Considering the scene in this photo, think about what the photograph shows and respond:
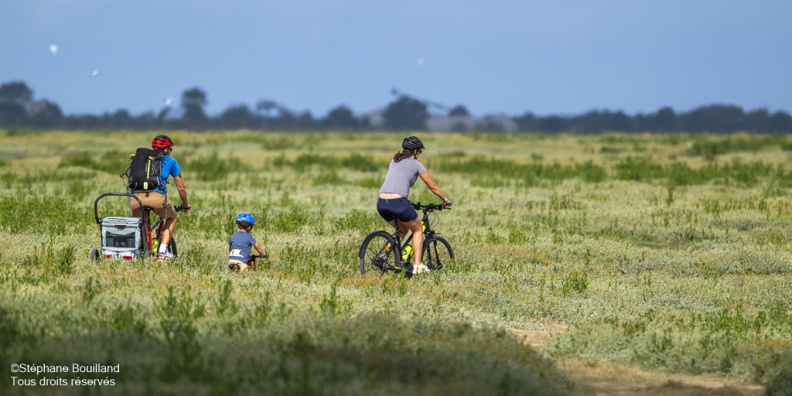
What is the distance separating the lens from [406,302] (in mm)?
10664

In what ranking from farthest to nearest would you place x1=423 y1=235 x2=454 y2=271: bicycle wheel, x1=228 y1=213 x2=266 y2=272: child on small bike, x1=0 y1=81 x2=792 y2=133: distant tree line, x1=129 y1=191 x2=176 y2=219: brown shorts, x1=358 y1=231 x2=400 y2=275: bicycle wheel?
x1=0 y1=81 x2=792 y2=133: distant tree line < x1=423 y1=235 x2=454 y2=271: bicycle wheel < x1=358 y1=231 x2=400 y2=275: bicycle wheel < x1=228 y1=213 x2=266 y2=272: child on small bike < x1=129 y1=191 x2=176 y2=219: brown shorts

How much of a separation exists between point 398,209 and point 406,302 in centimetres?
204

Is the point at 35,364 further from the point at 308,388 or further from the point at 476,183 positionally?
the point at 476,183

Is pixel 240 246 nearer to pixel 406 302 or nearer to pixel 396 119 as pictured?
pixel 406 302

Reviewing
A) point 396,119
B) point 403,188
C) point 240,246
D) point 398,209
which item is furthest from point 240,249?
point 396,119

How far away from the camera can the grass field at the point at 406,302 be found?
Answer: 7.43 m

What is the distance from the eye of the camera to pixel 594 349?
9.17 metres

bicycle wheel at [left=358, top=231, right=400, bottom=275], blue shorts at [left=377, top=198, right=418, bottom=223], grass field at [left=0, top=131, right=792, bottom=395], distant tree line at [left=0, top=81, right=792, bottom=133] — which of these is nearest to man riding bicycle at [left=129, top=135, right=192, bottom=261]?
grass field at [left=0, top=131, right=792, bottom=395]

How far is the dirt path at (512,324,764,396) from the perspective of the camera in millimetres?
7879

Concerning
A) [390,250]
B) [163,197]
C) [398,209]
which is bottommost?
[390,250]

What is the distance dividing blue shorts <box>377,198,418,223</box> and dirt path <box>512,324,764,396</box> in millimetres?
4078

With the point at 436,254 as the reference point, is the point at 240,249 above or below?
above

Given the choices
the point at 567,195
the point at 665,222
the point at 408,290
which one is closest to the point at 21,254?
the point at 408,290

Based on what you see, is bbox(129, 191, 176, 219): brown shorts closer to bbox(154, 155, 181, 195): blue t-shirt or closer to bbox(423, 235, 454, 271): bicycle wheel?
bbox(154, 155, 181, 195): blue t-shirt
